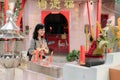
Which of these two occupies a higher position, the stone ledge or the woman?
the woman

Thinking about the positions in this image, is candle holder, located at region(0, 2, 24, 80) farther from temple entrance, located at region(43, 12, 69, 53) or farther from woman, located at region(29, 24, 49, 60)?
temple entrance, located at region(43, 12, 69, 53)

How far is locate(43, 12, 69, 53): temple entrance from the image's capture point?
12.7 m

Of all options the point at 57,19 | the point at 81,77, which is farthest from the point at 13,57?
the point at 57,19

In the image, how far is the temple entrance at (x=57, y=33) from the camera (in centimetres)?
1267

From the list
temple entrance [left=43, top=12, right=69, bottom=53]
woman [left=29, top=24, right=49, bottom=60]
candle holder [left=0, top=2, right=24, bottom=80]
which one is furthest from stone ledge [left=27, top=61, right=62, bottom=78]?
temple entrance [left=43, top=12, right=69, bottom=53]

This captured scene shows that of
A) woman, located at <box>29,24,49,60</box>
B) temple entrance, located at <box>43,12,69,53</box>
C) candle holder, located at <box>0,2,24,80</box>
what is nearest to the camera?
candle holder, located at <box>0,2,24,80</box>

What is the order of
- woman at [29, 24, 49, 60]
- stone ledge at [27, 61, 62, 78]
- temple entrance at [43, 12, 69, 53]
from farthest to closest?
temple entrance at [43, 12, 69, 53] < woman at [29, 24, 49, 60] < stone ledge at [27, 61, 62, 78]

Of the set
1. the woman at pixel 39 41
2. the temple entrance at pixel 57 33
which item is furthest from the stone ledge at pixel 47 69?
the temple entrance at pixel 57 33

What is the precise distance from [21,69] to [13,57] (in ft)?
1.03

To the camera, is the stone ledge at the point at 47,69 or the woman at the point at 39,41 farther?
the woman at the point at 39,41

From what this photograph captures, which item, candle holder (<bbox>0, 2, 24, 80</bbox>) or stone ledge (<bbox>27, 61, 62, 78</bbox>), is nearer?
stone ledge (<bbox>27, 61, 62, 78</bbox>)

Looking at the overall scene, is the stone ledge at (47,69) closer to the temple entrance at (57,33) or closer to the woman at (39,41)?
the woman at (39,41)

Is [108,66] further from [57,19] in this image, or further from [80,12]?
[57,19]

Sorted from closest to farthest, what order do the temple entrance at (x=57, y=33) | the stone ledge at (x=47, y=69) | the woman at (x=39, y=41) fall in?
the stone ledge at (x=47, y=69), the woman at (x=39, y=41), the temple entrance at (x=57, y=33)
